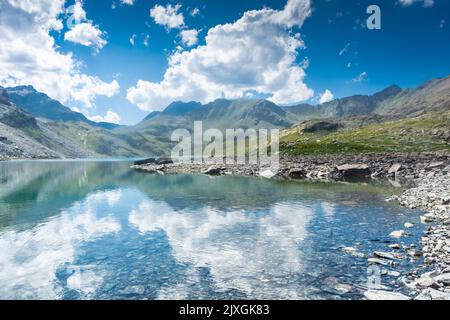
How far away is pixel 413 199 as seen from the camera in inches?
1587

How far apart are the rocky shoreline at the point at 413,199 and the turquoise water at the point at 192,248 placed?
1.13 m

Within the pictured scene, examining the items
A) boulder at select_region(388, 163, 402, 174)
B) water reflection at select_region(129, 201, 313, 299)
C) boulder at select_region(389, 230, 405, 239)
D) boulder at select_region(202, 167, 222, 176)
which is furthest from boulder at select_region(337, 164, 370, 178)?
boulder at select_region(389, 230, 405, 239)

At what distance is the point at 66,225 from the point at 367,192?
148 ft

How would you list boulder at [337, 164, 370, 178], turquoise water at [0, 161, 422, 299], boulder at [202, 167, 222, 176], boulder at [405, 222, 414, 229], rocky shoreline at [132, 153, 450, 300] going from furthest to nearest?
boulder at [202, 167, 222, 176] → boulder at [337, 164, 370, 178] → boulder at [405, 222, 414, 229] → turquoise water at [0, 161, 422, 299] → rocky shoreline at [132, 153, 450, 300]

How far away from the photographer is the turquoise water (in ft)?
54.7

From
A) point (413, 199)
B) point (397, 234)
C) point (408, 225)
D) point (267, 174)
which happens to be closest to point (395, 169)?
point (267, 174)

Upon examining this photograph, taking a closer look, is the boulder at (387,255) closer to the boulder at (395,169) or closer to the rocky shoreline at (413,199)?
the rocky shoreline at (413,199)

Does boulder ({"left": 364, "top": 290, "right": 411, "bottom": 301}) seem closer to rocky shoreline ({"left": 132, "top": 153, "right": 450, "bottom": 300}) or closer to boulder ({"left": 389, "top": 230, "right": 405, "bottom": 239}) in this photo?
rocky shoreline ({"left": 132, "top": 153, "right": 450, "bottom": 300})

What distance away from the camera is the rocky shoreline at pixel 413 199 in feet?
51.2

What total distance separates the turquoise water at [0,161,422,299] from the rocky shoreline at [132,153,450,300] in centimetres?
113

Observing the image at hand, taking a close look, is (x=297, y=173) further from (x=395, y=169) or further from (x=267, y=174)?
(x=395, y=169)

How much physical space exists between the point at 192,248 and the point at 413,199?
102ft

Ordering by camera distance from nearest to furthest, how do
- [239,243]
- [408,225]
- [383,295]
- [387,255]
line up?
[383,295], [387,255], [239,243], [408,225]
